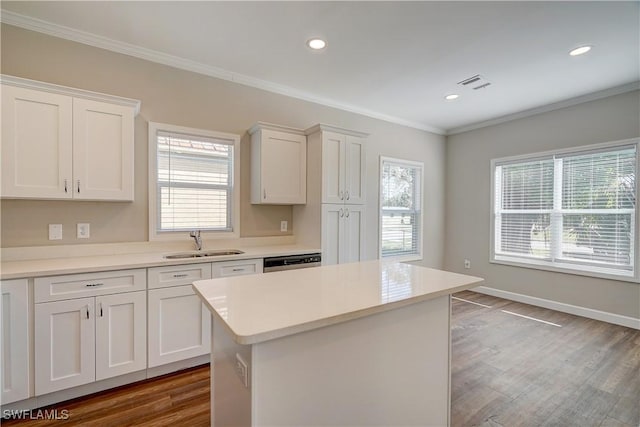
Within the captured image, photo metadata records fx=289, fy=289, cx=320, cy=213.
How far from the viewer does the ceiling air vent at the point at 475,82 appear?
10.5ft

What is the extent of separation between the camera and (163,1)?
2053 millimetres

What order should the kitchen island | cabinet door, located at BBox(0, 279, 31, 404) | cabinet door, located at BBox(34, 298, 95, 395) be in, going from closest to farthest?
1. the kitchen island
2. cabinet door, located at BBox(0, 279, 31, 404)
3. cabinet door, located at BBox(34, 298, 95, 395)

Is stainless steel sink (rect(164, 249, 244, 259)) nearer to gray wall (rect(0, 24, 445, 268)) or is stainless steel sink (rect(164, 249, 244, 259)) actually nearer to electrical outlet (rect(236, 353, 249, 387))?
gray wall (rect(0, 24, 445, 268))

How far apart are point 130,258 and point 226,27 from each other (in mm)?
2032

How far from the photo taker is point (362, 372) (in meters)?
1.27

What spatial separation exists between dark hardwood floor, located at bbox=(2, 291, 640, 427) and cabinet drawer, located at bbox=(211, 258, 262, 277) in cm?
83

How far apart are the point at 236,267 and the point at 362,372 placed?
64.5 inches

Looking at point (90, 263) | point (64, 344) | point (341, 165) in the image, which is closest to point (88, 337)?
point (64, 344)

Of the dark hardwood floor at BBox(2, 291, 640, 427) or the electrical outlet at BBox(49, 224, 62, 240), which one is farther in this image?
the electrical outlet at BBox(49, 224, 62, 240)

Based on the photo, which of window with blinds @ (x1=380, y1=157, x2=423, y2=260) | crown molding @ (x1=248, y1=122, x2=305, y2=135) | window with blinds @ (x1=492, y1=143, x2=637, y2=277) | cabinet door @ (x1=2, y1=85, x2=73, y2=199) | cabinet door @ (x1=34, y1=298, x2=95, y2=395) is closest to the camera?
cabinet door @ (x1=34, y1=298, x2=95, y2=395)

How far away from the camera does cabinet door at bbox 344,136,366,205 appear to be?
338cm

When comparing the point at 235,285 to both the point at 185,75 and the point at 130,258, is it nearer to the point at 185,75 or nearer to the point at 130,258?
the point at 130,258

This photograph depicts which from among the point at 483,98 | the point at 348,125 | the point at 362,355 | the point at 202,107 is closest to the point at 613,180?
the point at 483,98

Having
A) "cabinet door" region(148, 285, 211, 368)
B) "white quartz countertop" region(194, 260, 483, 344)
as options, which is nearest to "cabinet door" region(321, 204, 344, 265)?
"white quartz countertop" region(194, 260, 483, 344)
